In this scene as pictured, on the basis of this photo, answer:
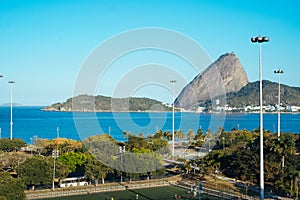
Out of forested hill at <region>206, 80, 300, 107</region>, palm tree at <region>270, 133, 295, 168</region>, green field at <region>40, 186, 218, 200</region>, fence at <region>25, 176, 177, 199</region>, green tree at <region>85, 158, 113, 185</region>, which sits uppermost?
forested hill at <region>206, 80, 300, 107</region>

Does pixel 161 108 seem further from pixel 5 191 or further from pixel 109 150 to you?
pixel 5 191

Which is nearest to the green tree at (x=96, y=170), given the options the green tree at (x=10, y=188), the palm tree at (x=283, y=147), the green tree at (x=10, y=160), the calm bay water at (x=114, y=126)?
the green tree at (x=10, y=160)

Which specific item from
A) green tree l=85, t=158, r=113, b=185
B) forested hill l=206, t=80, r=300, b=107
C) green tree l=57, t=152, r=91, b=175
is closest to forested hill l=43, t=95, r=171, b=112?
green tree l=57, t=152, r=91, b=175

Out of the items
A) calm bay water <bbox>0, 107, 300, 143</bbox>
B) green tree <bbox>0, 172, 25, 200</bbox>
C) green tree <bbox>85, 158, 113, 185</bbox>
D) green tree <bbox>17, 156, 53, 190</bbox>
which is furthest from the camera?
calm bay water <bbox>0, 107, 300, 143</bbox>

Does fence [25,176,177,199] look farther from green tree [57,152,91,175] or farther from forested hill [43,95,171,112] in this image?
forested hill [43,95,171,112]

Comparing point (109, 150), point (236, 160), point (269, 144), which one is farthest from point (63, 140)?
point (269, 144)

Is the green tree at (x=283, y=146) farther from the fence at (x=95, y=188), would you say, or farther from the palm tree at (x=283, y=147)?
the fence at (x=95, y=188)
